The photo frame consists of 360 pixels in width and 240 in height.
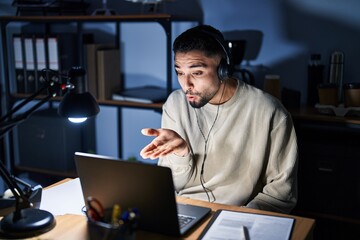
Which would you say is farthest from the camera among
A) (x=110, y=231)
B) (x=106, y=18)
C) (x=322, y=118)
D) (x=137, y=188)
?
(x=106, y=18)

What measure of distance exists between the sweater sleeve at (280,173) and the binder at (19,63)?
173 cm

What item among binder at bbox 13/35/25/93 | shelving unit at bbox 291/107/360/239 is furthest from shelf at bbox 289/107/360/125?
binder at bbox 13/35/25/93

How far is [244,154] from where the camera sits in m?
1.67

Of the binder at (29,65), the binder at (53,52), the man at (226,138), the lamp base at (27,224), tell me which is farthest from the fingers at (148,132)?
the binder at (29,65)

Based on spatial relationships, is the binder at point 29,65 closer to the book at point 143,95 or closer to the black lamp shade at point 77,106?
the book at point 143,95

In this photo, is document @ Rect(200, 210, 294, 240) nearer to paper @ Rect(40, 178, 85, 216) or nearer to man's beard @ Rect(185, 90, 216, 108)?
paper @ Rect(40, 178, 85, 216)

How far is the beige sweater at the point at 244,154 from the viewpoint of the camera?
5.20 ft

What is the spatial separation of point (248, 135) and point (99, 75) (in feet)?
4.05

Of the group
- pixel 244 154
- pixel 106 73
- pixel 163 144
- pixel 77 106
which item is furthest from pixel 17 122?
pixel 106 73

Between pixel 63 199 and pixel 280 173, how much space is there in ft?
2.39

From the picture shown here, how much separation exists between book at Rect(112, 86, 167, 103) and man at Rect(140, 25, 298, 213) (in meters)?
0.74

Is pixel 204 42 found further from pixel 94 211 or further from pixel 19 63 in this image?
pixel 19 63

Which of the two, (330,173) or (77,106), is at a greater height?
(77,106)

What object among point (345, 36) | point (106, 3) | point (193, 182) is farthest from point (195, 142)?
point (106, 3)
